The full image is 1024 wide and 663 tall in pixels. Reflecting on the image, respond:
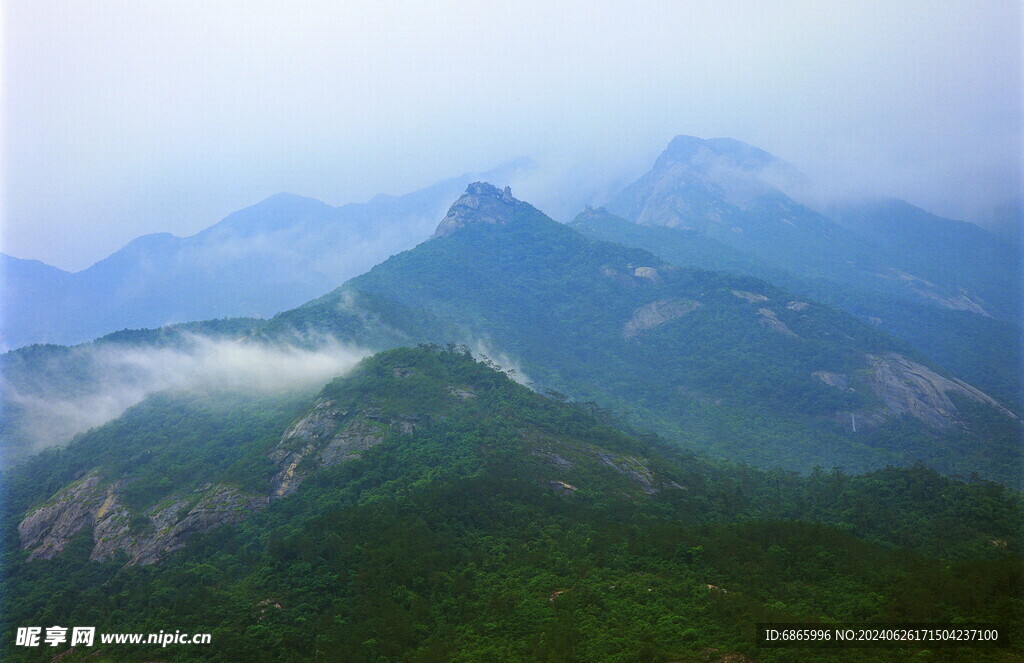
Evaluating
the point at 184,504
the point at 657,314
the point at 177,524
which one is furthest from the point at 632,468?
the point at 657,314

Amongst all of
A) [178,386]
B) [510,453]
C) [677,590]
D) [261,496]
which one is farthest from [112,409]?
[677,590]

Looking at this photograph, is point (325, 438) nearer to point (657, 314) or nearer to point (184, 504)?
point (184, 504)

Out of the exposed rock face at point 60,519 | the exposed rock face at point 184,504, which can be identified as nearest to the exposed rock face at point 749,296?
the exposed rock face at point 184,504

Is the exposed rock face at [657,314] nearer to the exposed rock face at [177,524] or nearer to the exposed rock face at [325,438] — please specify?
the exposed rock face at [325,438]

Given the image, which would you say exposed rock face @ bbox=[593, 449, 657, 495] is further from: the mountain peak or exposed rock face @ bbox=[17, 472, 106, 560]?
the mountain peak

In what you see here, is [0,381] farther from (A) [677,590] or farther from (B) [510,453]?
(A) [677,590]

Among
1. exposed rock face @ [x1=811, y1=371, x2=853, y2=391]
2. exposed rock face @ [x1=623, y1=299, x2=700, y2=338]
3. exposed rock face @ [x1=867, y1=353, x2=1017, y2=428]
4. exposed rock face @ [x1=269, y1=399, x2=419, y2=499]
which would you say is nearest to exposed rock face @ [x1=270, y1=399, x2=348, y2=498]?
exposed rock face @ [x1=269, y1=399, x2=419, y2=499]
